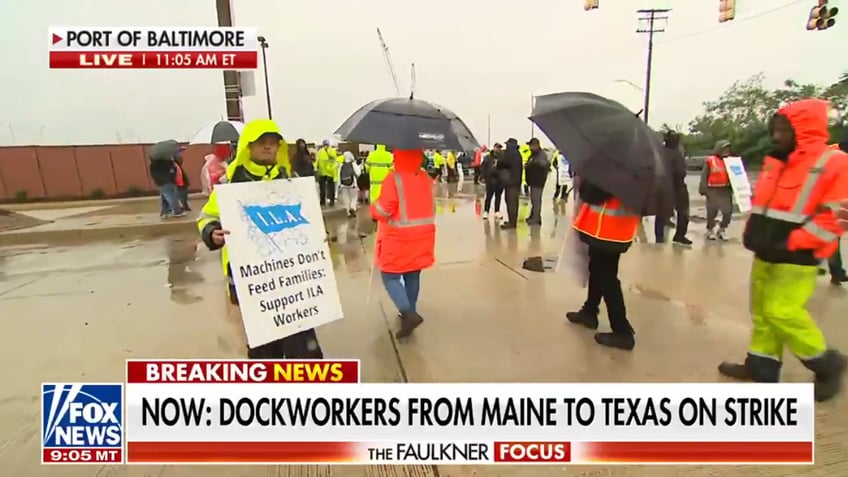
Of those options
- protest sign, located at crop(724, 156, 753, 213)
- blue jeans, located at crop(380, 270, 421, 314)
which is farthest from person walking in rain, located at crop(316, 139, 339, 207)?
blue jeans, located at crop(380, 270, 421, 314)

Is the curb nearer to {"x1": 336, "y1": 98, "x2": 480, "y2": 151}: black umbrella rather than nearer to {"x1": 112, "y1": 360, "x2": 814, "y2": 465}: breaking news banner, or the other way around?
{"x1": 336, "y1": 98, "x2": 480, "y2": 151}: black umbrella

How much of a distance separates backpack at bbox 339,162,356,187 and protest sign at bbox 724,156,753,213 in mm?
7756

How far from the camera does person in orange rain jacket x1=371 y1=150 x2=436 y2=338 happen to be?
151 inches

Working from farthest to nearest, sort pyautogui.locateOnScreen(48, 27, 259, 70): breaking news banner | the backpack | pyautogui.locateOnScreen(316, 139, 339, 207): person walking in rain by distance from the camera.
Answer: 1. pyautogui.locateOnScreen(316, 139, 339, 207): person walking in rain
2. the backpack
3. pyautogui.locateOnScreen(48, 27, 259, 70): breaking news banner

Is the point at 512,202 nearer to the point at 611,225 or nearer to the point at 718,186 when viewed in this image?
the point at 718,186

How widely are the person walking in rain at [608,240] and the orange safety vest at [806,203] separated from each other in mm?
836

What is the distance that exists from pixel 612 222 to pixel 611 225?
24mm

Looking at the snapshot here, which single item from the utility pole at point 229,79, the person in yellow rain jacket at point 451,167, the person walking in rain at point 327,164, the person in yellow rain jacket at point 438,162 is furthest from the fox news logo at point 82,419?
the person in yellow rain jacket at point 451,167

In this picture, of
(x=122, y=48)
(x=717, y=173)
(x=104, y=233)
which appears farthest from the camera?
(x=104, y=233)

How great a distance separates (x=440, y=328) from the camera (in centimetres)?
436

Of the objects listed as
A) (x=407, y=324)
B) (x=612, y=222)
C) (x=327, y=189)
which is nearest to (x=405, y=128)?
(x=407, y=324)

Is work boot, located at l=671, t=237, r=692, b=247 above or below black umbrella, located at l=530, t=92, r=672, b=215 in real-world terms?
below

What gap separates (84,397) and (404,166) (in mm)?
2553

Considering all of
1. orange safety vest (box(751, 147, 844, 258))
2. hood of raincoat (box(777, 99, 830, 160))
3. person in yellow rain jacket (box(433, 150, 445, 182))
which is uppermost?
hood of raincoat (box(777, 99, 830, 160))
